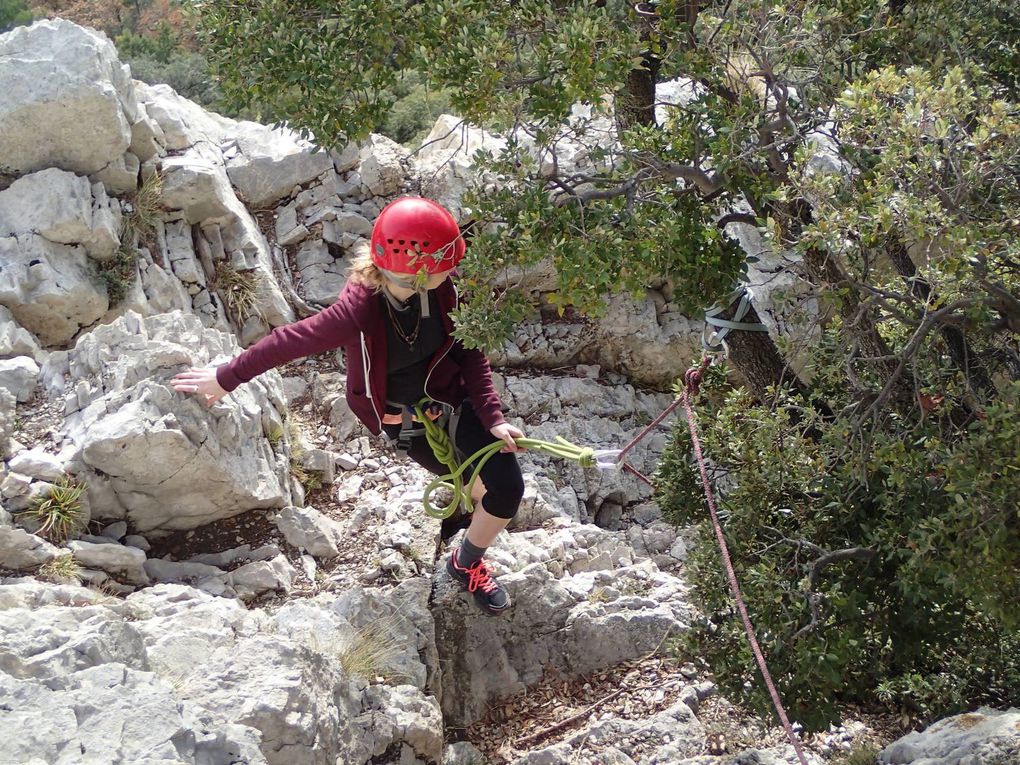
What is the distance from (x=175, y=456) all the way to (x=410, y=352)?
1.75 m

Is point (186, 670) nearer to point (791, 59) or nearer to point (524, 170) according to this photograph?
point (524, 170)

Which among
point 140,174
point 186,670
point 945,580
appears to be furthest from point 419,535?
point 140,174

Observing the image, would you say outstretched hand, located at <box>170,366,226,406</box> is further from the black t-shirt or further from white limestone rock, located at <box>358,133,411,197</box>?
white limestone rock, located at <box>358,133,411,197</box>

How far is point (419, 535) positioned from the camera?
702 cm

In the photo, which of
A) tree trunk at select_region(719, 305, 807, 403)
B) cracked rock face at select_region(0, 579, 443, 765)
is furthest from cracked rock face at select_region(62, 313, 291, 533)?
tree trunk at select_region(719, 305, 807, 403)

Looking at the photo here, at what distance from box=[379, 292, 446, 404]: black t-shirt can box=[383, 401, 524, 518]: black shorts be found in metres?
0.35

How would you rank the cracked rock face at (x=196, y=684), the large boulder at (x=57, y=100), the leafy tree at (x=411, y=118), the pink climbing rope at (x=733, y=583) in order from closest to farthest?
1. the cracked rock face at (x=196, y=684)
2. the pink climbing rope at (x=733, y=583)
3. the large boulder at (x=57, y=100)
4. the leafy tree at (x=411, y=118)

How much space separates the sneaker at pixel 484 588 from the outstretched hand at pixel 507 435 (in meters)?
1.04

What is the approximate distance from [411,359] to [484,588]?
5.25 ft

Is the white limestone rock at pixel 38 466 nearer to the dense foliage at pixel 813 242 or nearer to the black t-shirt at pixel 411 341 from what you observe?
the black t-shirt at pixel 411 341

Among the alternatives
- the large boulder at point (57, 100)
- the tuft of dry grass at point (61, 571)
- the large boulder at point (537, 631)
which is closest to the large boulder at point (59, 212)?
the large boulder at point (57, 100)

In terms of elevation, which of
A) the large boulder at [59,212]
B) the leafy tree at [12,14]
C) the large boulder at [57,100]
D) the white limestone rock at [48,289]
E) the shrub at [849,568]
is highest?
the leafy tree at [12,14]

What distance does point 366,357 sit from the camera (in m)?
5.79

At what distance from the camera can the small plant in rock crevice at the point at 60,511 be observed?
5941 mm
